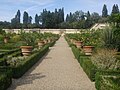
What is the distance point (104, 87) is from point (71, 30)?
76.1 meters

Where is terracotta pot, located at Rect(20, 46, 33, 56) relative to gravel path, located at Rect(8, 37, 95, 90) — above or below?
above

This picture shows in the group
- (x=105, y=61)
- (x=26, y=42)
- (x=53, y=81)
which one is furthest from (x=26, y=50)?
(x=53, y=81)

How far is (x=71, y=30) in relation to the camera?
82750 millimetres

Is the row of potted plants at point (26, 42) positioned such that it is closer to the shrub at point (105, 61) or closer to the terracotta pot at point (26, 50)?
the terracotta pot at point (26, 50)

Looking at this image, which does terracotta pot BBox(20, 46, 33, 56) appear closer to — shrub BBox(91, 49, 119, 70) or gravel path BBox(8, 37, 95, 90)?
gravel path BBox(8, 37, 95, 90)

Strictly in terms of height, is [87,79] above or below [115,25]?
below

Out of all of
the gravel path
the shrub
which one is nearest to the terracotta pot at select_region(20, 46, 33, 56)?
the gravel path

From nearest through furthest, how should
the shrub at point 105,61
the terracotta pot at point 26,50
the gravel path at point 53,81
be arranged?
the gravel path at point 53,81, the shrub at point 105,61, the terracotta pot at point 26,50

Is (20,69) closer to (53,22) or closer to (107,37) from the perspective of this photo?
(107,37)

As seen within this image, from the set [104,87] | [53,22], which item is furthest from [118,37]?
[53,22]

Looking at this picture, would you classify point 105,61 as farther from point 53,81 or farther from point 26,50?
point 26,50

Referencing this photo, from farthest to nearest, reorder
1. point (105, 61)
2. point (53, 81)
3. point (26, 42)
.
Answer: point (26, 42) → point (105, 61) → point (53, 81)

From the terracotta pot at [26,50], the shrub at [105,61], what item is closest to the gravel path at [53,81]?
the shrub at [105,61]

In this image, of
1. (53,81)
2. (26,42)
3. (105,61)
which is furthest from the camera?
(26,42)
